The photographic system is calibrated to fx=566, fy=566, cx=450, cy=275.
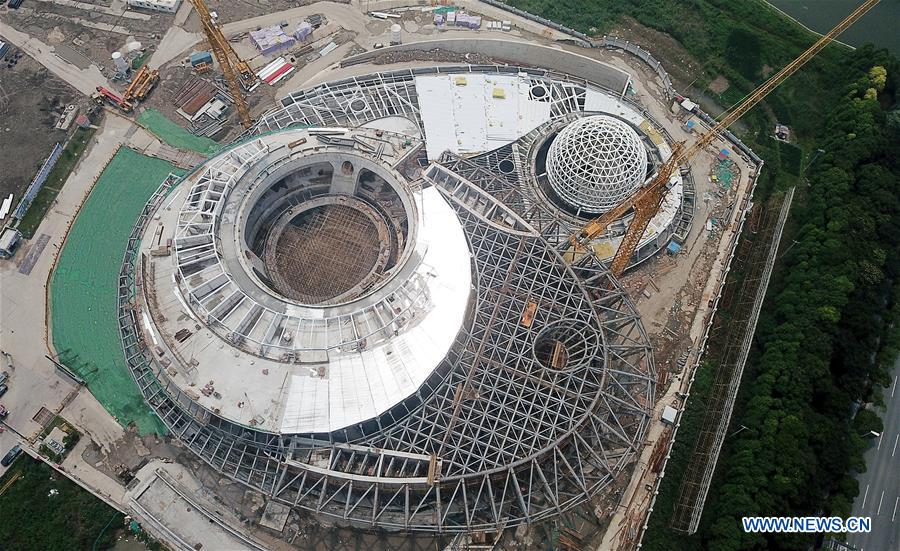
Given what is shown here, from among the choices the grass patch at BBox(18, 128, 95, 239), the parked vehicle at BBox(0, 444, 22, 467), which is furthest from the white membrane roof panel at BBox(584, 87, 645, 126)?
the parked vehicle at BBox(0, 444, 22, 467)

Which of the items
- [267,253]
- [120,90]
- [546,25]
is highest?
[546,25]

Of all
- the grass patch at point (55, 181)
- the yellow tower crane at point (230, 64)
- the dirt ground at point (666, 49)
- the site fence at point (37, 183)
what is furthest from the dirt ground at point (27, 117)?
the dirt ground at point (666, 49)

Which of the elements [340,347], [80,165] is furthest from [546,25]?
[80,165]

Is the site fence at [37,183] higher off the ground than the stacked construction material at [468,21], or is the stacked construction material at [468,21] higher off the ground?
the stacked construction material at [468,21]

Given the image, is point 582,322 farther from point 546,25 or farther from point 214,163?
point 546,25

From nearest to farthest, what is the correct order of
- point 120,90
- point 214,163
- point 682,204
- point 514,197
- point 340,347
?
1. point 340,347
2. point 214,163
3. point 514,197
4. point 682,204
5. point 120,90

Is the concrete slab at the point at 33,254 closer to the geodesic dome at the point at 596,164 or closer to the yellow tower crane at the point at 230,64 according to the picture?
the yellow tower crane at the point at 230,64

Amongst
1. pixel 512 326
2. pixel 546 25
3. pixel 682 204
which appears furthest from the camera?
pixel 546 25
